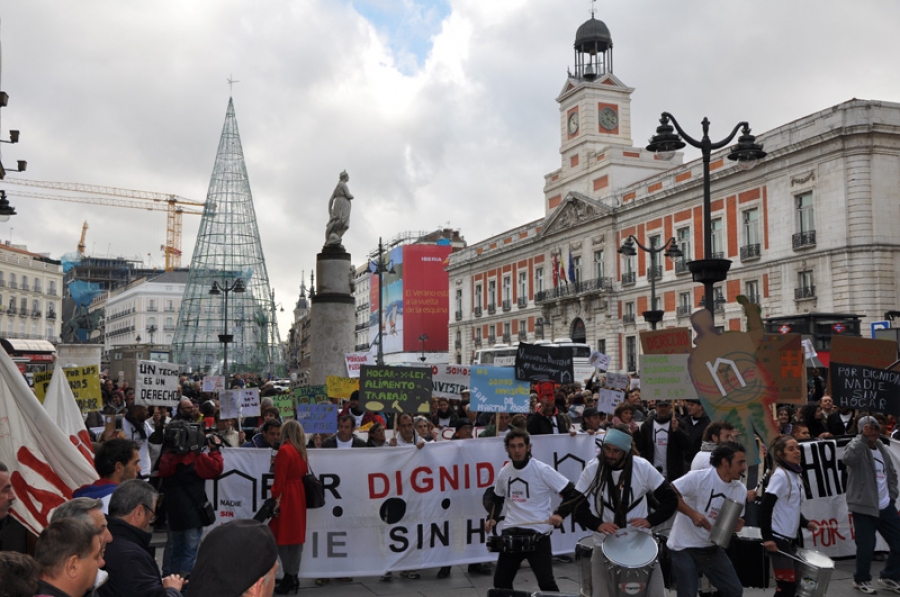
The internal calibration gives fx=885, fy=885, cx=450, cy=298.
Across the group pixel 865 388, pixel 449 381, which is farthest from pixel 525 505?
pixel 449 381

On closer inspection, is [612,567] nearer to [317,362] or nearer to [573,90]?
[317,362]

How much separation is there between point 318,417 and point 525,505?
5393 millimetres

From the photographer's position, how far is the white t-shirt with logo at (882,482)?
27.3ft

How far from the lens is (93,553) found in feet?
10.7

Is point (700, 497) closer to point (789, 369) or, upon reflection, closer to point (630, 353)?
point (789, 369)

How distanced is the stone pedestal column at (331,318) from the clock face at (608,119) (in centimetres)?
4192

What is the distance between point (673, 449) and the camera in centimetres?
955

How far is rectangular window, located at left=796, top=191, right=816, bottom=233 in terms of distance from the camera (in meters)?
38.9

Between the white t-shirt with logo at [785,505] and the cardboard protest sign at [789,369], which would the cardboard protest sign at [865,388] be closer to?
the cardboard protest sign at [789,369]

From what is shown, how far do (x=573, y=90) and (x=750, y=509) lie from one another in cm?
5482

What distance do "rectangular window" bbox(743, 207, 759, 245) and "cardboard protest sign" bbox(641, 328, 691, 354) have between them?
32.0 meters

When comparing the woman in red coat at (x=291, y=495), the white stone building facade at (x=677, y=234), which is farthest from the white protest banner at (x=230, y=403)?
the white stone building facade at (x=677, y=234)

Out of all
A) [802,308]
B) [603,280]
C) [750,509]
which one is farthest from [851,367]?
→ [603,280]

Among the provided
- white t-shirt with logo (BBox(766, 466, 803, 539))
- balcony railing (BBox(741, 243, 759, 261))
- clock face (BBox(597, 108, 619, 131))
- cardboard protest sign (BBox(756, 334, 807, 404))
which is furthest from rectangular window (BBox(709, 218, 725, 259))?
white t-shirt with logo (BBox(766, 466, 803, 539))
